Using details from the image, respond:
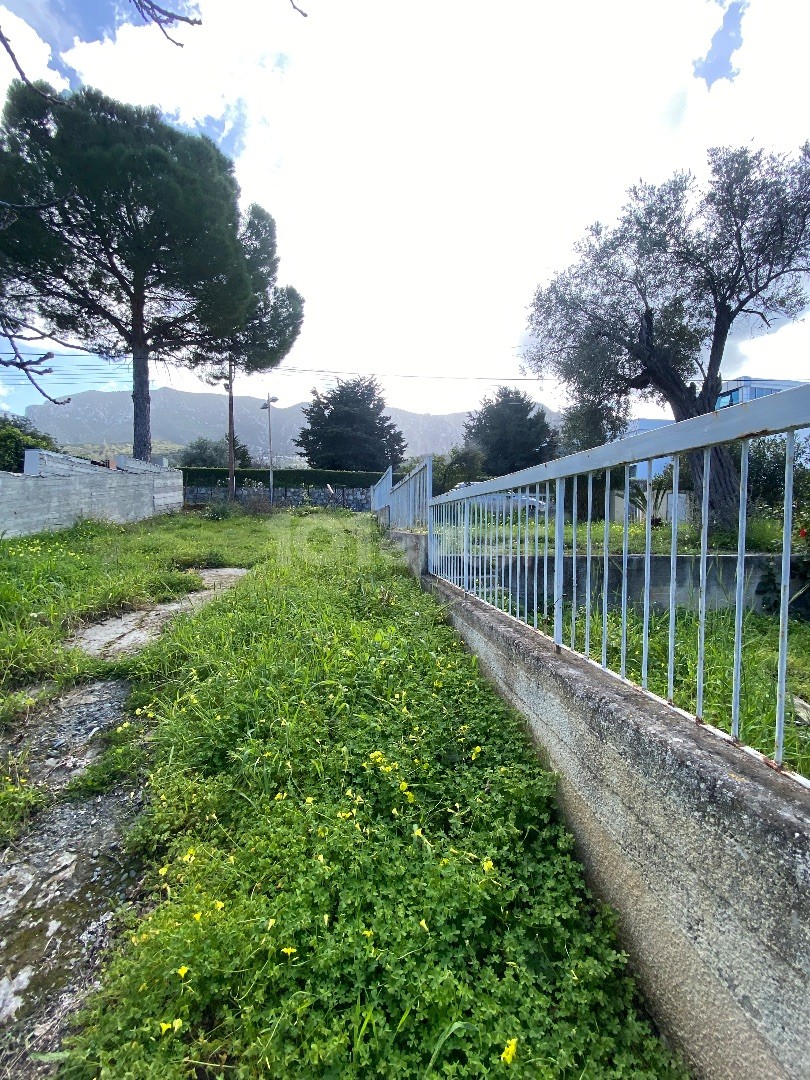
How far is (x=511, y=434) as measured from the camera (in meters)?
26.5

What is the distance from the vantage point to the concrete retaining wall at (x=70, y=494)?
7.41m

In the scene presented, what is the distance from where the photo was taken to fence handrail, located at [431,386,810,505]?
95 cm

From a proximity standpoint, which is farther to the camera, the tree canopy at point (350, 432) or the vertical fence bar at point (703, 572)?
the tree canopy at point (350, 432)

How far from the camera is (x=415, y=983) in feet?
3.79

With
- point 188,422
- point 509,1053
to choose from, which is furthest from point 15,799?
point 188,422

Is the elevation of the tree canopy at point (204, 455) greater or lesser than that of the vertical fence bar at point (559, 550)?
greater

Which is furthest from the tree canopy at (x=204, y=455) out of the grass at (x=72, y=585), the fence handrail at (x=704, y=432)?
the fence handrail at (x=704, y=432)

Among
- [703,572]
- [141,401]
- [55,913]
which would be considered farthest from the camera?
[141,401]

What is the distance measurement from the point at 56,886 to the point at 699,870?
182cm

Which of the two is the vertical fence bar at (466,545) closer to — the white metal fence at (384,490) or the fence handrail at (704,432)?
the fence handrail at (704,432)

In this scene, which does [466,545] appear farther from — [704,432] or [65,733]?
[65,733]

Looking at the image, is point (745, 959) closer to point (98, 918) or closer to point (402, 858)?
point (402, 858)

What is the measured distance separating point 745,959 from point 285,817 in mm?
1273

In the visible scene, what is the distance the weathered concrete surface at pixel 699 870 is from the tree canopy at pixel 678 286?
26.4ft
